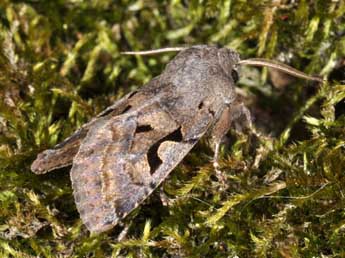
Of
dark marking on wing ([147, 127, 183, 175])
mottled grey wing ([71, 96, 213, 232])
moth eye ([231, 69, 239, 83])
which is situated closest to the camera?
mottled grey wing ([71, 96, 213, 232])

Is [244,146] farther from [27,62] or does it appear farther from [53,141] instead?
[27,62]

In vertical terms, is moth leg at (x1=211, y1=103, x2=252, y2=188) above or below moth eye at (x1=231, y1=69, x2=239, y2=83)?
below

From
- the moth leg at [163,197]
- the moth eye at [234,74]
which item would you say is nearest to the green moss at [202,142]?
the moth leg at [163,197]

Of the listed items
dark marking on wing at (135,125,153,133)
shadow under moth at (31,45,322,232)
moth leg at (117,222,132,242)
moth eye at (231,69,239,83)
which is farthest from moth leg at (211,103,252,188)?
moth leg at (117,222,132,242)

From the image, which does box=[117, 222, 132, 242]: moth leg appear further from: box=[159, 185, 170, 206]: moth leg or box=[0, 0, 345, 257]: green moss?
box=[159, 185, 170, 206]: moth leg

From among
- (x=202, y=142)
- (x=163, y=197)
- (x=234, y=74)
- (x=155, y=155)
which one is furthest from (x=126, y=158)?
(x=234, y=74)

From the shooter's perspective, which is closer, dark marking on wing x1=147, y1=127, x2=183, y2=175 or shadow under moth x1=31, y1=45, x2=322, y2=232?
shadow under moth x1=31, y1=45, x2=322, y2=232

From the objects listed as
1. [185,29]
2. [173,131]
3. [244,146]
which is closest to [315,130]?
[244,146]
